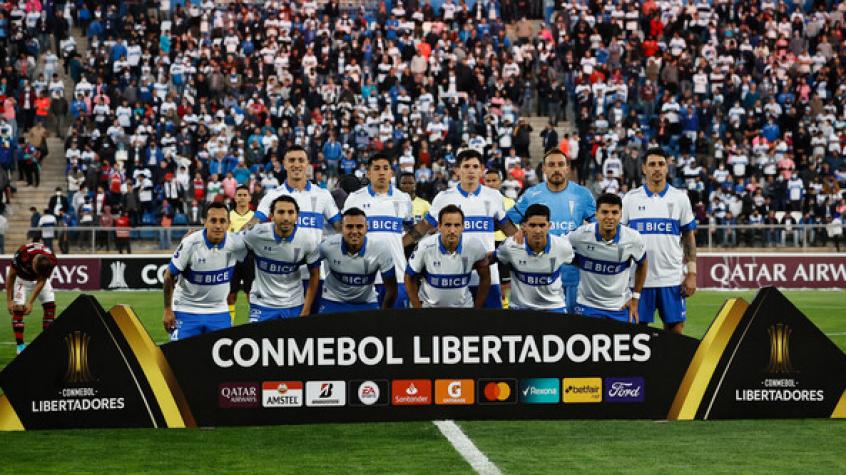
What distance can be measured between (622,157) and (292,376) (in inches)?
902

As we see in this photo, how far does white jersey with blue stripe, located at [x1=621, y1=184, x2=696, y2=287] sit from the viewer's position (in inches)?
490

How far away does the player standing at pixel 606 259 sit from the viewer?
11414 millimetres

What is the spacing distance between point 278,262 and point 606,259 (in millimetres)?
3041

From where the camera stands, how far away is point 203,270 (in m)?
11.5

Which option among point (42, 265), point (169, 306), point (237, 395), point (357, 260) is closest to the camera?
point (237, 395)

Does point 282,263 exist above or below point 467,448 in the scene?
above

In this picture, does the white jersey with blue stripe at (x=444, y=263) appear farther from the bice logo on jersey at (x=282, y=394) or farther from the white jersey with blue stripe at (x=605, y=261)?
the bice logo on jersey at (x=282, y=394)

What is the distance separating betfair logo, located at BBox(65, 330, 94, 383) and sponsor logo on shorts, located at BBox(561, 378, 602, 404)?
3.77 metres

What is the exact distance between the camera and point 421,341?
993 centimetres

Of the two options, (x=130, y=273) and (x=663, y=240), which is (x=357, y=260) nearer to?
(x=663, y=240)

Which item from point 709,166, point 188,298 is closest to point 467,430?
point 188,298

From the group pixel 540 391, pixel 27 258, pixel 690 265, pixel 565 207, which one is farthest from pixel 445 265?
pixel 27 258

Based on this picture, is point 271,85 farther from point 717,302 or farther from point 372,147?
point 717,302

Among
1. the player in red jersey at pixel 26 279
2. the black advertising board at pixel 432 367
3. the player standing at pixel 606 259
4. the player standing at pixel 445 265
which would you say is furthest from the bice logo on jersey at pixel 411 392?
the player in red jersey at pixel 26 279
